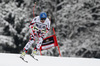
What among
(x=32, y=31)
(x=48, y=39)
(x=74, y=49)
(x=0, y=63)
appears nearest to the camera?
(x=0, y=63)

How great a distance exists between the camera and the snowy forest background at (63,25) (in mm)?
19094

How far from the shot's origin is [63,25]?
19.7 m

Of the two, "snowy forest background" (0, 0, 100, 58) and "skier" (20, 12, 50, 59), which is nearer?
"skier" (20, 12, 50, 59)

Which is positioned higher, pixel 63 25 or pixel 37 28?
pixel 37 28

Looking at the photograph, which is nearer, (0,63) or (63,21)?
(0,63)

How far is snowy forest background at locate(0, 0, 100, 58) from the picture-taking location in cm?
1909

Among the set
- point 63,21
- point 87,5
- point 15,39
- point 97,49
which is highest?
point 87,5

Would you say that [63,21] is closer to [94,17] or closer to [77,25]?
[77,25]

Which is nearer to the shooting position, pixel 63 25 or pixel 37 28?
pixel 37 28

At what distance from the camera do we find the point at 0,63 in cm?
607

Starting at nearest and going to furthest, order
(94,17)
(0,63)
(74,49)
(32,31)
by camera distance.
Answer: (0,63) → (32,31) → (74,49) → (94,17)

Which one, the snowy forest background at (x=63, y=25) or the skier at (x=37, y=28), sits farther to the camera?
the snowy forest background at (x=63, y=25)

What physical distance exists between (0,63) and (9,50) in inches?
593

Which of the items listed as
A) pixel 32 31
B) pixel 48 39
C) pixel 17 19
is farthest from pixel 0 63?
pixel 17 19
